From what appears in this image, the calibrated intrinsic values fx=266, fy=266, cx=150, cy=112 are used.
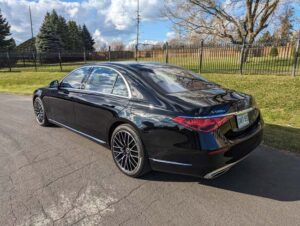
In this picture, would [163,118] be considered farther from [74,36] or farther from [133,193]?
[74,36]

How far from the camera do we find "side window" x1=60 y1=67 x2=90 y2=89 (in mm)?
4652

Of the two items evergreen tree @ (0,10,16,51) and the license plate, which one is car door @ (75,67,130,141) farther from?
evergreen tree @ (0,10,16,51)

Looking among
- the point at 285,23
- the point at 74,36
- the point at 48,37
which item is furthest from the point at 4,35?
the point at 285,23

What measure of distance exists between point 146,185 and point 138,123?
2.65ft

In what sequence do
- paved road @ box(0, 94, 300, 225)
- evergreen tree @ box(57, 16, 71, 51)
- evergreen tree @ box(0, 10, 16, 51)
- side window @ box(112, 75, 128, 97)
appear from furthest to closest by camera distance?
1. evergreen tree @ box(57, 16, 71, 51)
2. evergreen tree @ box(0, 10, 16, 51)
3. side window @ box(112, 75, 128, 97)
4. paved road @ box(0, 94, 300, 225)

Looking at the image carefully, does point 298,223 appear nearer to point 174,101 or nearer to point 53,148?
point 174,101

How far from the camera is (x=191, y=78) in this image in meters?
4.14

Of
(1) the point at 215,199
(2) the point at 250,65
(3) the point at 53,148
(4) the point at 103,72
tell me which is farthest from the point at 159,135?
(2) the point at 250,65

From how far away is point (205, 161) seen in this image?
9.52 ft

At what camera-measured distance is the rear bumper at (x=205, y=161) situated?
291 centimetres

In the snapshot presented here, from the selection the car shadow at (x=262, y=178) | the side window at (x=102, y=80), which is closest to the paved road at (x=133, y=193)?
the car shadow at (x=262, y=178)

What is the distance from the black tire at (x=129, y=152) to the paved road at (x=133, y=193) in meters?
0.14

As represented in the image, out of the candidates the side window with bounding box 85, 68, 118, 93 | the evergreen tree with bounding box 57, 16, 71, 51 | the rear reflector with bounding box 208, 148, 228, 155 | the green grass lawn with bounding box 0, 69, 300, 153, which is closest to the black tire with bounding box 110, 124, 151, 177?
the side window with bounding box 85, 68, 118, 93

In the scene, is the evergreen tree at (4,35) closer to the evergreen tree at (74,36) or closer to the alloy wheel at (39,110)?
the evergreen tree at (74,36)
